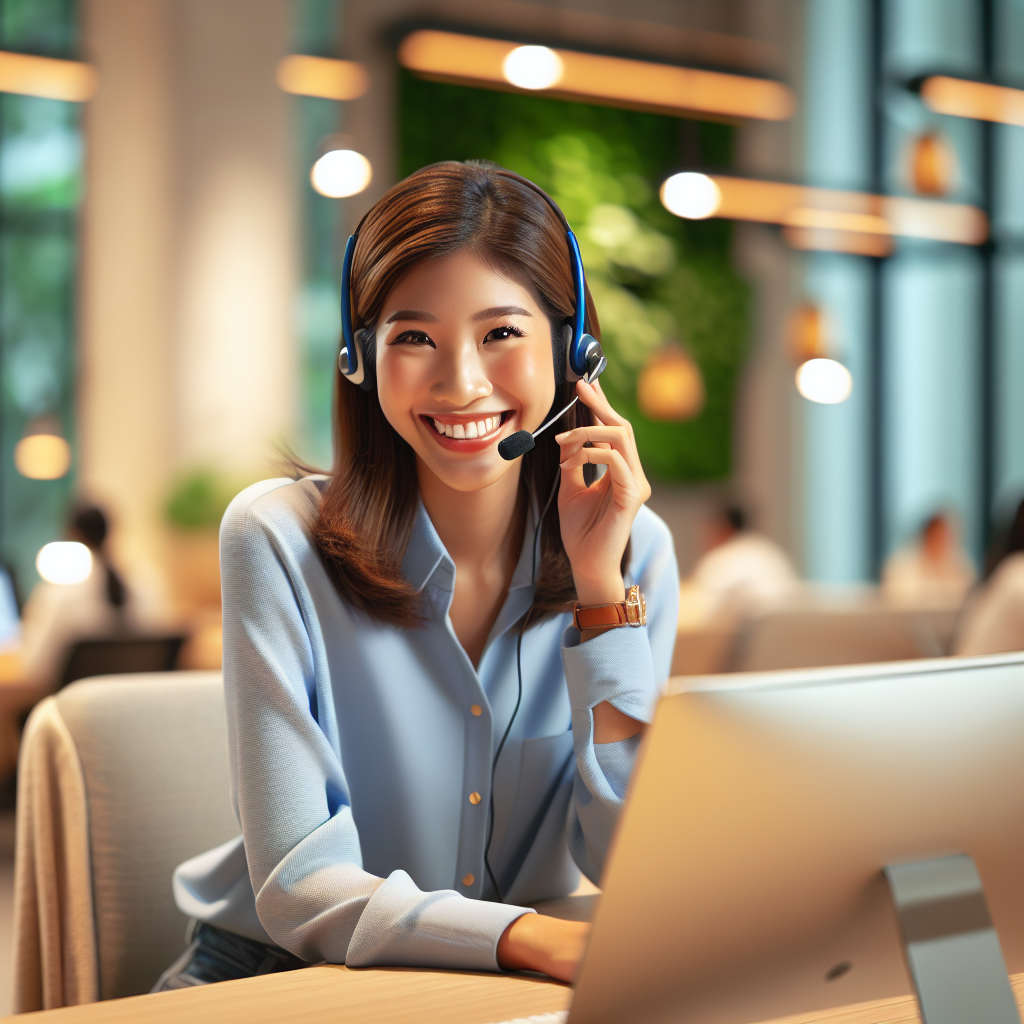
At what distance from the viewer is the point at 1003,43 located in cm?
768

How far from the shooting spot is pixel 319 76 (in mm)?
6297

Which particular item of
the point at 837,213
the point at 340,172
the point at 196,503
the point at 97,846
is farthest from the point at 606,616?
the point at 837,213

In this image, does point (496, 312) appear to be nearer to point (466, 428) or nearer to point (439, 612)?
point (466, 428)

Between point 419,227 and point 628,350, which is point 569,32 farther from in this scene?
point 419,227

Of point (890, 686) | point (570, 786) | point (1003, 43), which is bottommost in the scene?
point (570, 786)

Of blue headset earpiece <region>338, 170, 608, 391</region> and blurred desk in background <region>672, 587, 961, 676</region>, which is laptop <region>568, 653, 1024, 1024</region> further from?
blurred desk in background <region>672, 587, 961, 676</region>

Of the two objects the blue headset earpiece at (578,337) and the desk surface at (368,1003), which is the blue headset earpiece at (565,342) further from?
the desk surface at (368,1003)

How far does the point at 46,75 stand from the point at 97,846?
15.4 feet

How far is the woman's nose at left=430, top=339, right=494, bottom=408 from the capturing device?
1.13m

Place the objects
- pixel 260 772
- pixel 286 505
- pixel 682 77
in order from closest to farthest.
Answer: pixel 260 772
pixel 286 505
pixel 682 77

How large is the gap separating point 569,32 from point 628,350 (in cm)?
228

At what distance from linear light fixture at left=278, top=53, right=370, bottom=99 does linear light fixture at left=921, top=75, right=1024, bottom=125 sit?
296 cm

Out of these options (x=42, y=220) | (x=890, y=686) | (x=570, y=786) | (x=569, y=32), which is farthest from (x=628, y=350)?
(x=890, y=686)

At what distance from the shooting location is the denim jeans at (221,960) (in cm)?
117
